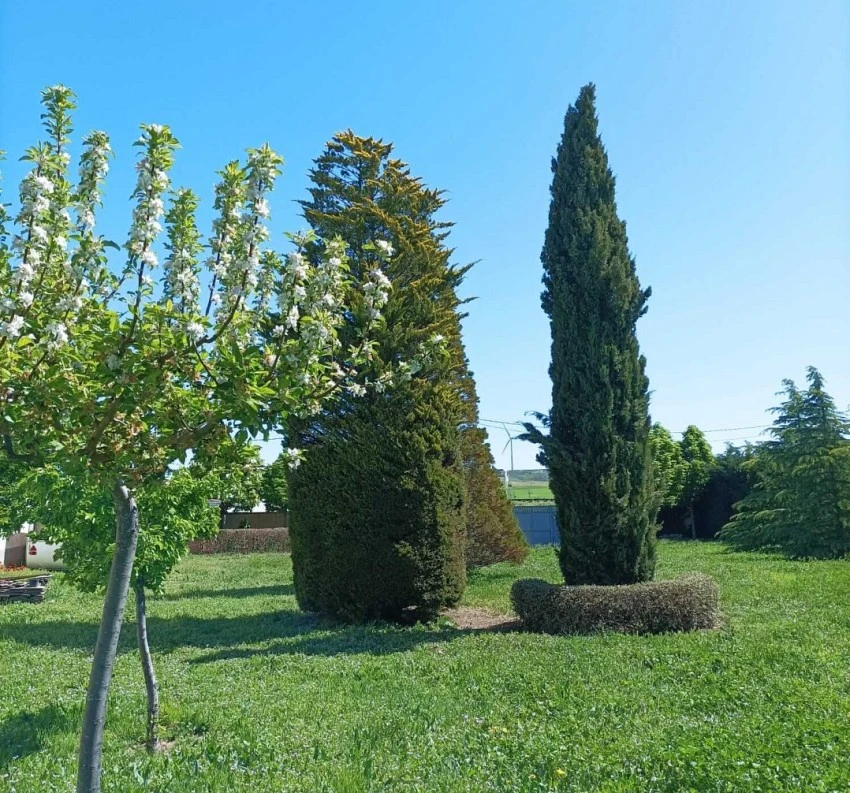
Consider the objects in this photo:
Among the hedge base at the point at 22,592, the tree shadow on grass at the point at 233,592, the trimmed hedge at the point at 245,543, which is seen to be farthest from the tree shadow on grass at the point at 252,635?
the trimmed hedge at the point at 245,543

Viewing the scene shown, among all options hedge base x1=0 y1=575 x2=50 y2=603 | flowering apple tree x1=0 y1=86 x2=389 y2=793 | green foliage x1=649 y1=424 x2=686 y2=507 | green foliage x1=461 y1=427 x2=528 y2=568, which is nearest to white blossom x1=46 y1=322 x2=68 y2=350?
flowering apple tree x1=0 y1=86 x2=389 y2=793

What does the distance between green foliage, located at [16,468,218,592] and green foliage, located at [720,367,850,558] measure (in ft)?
52.9

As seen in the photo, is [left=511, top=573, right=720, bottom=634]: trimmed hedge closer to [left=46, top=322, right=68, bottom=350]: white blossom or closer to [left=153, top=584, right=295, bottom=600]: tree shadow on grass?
[left=46, top=322, right=68, bottom=350]: white blossom

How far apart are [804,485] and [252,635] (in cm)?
1495

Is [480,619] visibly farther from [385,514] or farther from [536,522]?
[536,522]

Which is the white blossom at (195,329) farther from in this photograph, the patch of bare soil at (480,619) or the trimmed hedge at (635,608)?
the patch of bare soil at (480,619)

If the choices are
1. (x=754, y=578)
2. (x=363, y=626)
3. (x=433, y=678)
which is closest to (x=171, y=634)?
(x=363, y=626)

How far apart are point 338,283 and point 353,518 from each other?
754 centimetres

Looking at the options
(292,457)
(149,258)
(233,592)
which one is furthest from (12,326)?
(233,592)

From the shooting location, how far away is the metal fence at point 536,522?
30797 mm

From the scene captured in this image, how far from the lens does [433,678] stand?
674 cm

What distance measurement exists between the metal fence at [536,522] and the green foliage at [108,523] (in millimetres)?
25169

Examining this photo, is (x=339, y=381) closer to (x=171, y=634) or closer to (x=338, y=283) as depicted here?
(x=338, y=283)

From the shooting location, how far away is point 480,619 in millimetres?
10758
